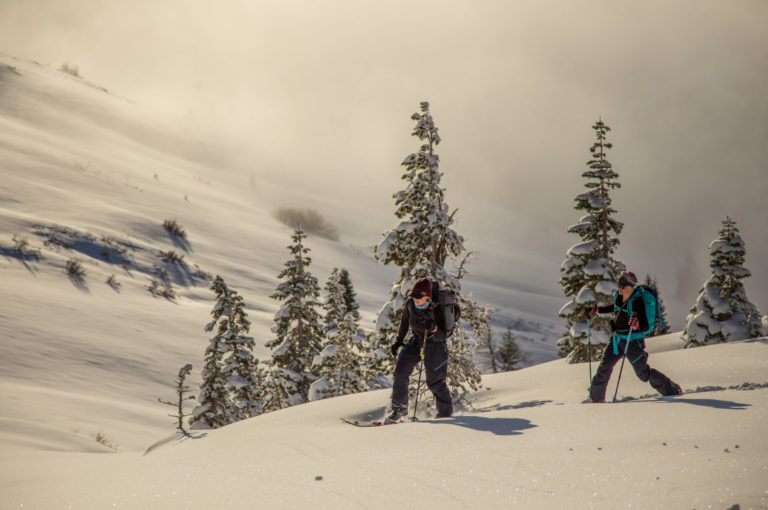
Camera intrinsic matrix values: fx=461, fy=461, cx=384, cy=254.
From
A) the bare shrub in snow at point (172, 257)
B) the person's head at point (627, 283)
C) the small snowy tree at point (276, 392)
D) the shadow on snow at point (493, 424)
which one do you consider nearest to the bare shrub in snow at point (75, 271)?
the bare shrub in snow at point (172, 257)

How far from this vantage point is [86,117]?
244 feet

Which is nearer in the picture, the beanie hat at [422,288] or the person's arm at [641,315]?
the person's arm at [641,315]

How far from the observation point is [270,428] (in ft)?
25.6

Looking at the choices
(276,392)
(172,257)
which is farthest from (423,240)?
(172,257)

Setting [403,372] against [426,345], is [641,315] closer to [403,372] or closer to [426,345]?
[426,345]

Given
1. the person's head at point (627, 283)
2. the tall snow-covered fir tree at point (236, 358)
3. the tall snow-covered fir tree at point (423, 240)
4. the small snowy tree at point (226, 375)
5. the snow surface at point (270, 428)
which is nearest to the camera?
the snow surface at point (270, 428)

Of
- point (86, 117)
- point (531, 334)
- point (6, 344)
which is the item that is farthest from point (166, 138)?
point (6, 344)

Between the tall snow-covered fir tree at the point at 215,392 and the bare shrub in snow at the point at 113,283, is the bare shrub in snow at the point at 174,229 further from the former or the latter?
the tall snow-covered fir tree at the point at 215,392

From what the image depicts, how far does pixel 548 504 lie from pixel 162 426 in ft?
50.0

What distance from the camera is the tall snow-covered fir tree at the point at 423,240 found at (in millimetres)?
14297

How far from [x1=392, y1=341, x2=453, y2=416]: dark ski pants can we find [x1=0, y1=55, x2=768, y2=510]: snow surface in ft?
3.22

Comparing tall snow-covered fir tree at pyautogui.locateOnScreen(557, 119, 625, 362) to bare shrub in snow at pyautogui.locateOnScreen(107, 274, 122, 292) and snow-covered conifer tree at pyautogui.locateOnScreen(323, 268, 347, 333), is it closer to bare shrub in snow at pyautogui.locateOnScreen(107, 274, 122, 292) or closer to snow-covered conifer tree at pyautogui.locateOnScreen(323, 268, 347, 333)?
snow-covered conifer tree at pyautogui.locateOnScreen(323, 268, 347, 333)

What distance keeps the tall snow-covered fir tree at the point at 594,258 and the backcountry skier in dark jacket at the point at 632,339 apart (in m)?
13.2

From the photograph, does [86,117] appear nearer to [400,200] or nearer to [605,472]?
[400,200]
